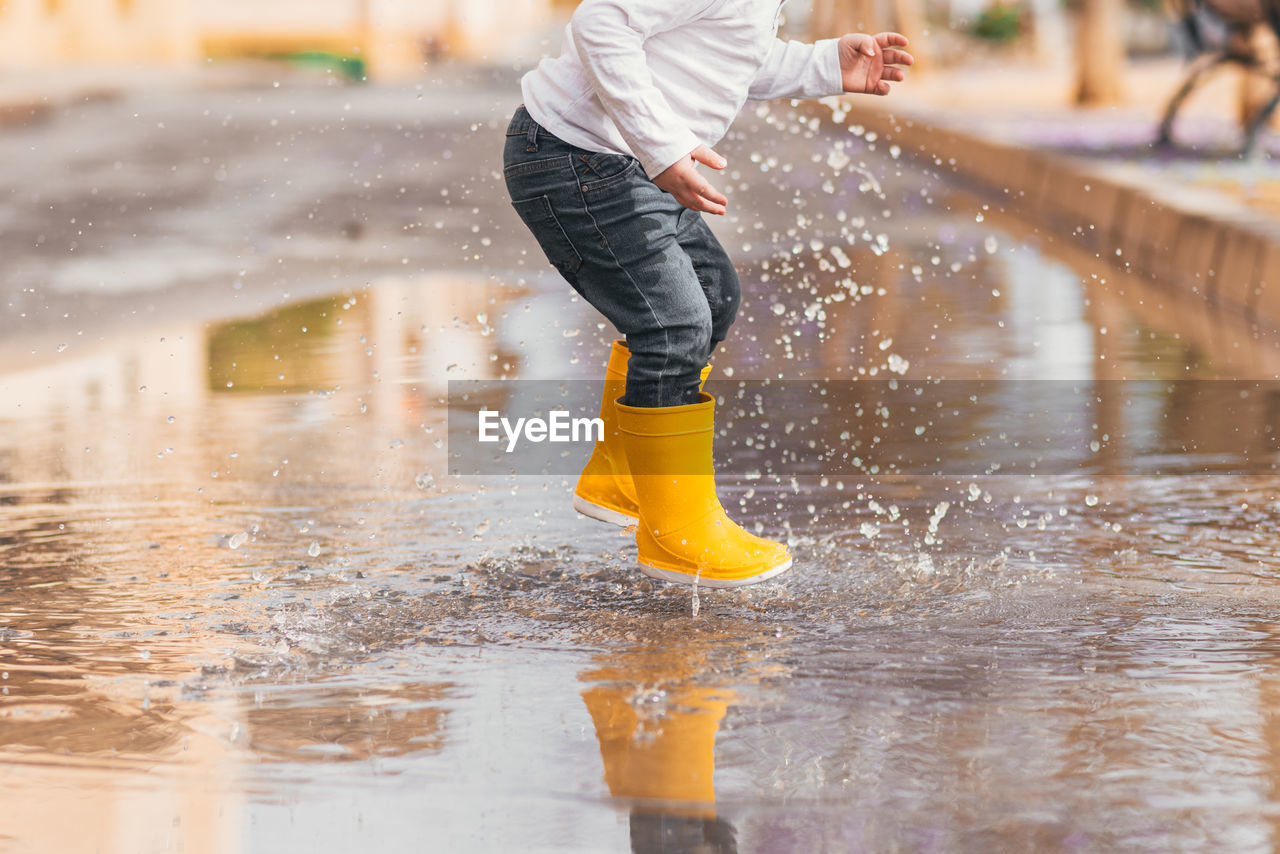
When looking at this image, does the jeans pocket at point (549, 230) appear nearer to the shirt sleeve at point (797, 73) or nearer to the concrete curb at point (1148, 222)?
the shirt sleeve at point (797, 73)

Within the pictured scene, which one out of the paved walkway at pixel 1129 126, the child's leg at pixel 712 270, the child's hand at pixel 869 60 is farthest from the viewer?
the paved walkway at pixel 1129 126

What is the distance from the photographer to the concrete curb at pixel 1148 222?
8875mm

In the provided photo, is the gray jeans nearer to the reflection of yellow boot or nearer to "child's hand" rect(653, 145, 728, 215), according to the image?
"child's hand" rect(653, 145, 728, 215)

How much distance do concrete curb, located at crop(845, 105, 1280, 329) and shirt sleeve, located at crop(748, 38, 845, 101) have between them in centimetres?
437

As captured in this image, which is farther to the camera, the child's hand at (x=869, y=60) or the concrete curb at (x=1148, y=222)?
the concrete curb at (x=1148, y=222)

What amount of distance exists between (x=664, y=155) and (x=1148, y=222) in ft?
24.1

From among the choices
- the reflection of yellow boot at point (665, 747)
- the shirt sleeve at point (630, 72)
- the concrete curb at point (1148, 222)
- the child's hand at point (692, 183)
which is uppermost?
the shirt sleeve at point (630, 72)

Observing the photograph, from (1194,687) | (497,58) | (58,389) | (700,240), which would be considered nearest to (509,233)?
(58,389)

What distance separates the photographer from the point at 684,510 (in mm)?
4246

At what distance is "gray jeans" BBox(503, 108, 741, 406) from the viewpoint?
405 cm

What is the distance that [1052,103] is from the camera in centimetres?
2488

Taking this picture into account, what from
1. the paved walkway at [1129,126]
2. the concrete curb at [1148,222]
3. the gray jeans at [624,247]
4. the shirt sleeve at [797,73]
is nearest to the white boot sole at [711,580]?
the gray jeans at [624,247]

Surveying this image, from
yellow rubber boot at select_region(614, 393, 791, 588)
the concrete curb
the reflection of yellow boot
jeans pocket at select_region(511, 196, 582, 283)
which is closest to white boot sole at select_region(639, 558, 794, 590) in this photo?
yellow rubber boot at select_region(614, 393, 791, 588)

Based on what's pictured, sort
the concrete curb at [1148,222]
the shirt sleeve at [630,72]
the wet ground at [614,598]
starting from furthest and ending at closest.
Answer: the concrete curb at [1148,222] < the shirt sleeve at [630,72] < the wet ground at [614,598]
